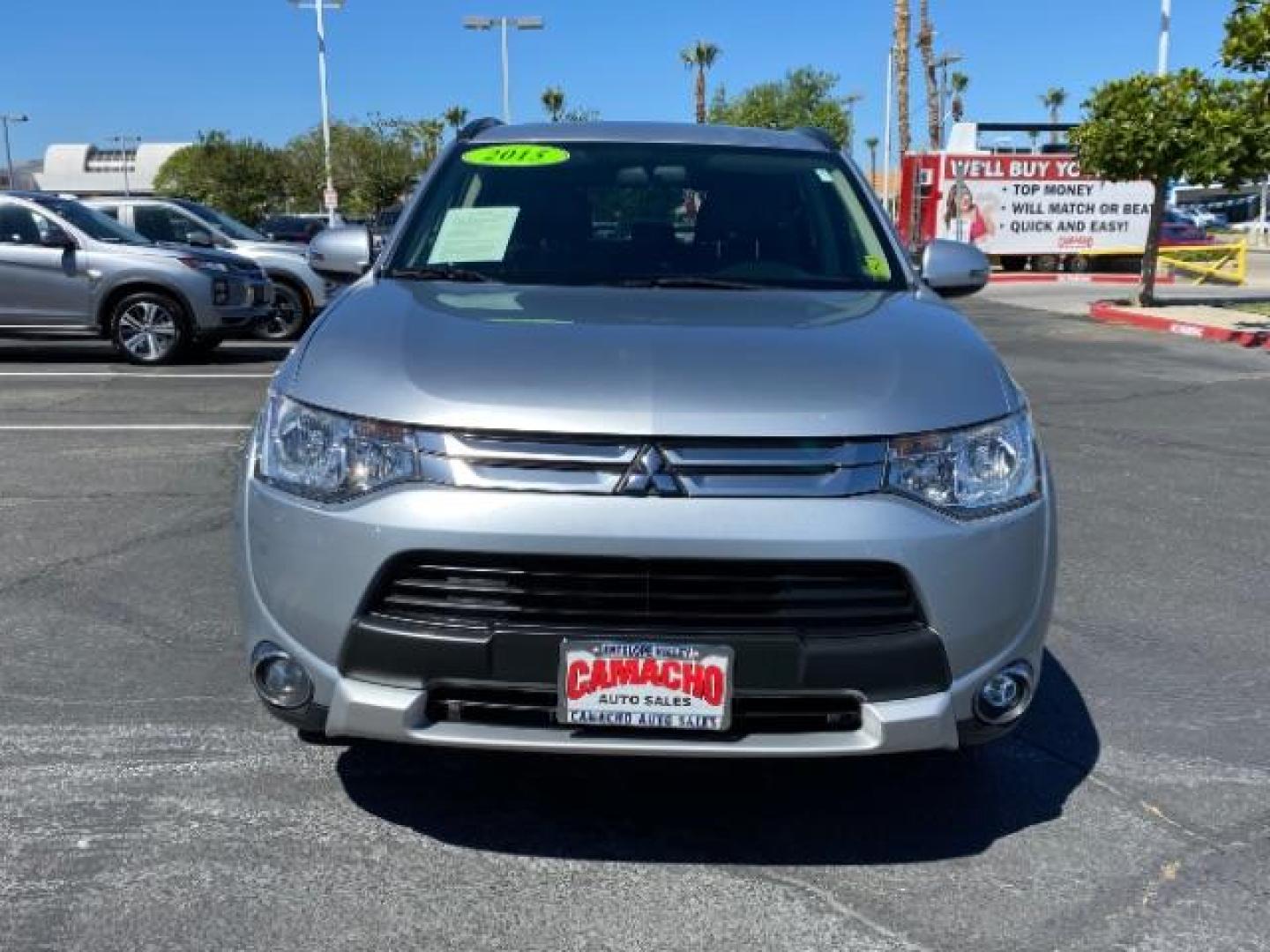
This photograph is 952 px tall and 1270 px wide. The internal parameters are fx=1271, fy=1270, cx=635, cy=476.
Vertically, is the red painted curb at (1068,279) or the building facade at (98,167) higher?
the building facade at (98,167)

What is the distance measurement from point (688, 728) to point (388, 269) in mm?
1912

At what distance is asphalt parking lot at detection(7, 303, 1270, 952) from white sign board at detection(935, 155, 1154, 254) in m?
27.6

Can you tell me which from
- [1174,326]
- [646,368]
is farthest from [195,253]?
[1174,326]

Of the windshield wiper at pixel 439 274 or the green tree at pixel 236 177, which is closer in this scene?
the windshield wiper at pixel 439 274

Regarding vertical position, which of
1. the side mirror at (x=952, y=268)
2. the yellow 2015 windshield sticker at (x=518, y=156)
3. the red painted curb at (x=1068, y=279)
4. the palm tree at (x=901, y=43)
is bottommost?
the red painted curb at (x=1068, y=279)

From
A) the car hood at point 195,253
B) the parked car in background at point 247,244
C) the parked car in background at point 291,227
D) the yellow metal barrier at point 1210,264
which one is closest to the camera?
the car hood at point 195,253

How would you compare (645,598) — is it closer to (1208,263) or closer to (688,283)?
(688,283)

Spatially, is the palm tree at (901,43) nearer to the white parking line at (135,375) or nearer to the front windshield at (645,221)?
the white parking line at (135,375)

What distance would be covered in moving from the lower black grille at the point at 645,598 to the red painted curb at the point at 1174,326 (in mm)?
15169

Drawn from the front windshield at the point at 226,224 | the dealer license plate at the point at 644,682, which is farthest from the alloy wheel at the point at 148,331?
the dealer license plate at the point at 644,682

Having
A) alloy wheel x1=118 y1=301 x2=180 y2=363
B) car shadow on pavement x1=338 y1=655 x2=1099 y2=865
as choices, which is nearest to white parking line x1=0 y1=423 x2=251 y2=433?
alloy wheel x1=118 y1=301 x2=180 y2=363

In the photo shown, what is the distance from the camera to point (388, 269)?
394cm

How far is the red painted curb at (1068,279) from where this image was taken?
3003cm

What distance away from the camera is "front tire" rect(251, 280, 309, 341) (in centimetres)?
1480
